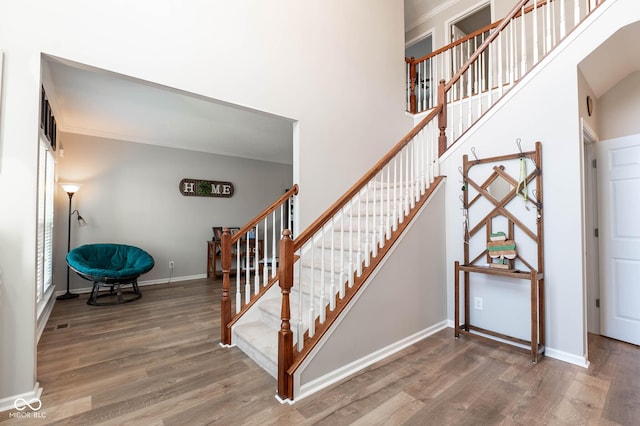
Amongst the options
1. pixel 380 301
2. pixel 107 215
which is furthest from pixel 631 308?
pixel 107 215

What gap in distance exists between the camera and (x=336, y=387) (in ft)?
6.81

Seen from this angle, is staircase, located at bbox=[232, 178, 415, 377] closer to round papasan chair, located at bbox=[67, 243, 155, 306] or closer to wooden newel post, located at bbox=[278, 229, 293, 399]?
wooden newel post, located at bbox=[278, 229, 293, 399]

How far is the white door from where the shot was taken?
9.11 ft

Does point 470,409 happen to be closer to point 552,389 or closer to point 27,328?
point 552,389

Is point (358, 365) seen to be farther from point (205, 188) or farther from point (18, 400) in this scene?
point (205, 188)

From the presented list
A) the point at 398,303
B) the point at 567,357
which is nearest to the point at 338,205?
the point at 398,303

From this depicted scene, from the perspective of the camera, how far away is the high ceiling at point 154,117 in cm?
321

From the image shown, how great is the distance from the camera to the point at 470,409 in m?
1.84

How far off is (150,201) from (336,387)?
484 centimetres

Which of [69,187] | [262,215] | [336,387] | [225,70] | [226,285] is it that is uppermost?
[225,70]

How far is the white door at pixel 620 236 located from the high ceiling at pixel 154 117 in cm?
339

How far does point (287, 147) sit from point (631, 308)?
5.32m

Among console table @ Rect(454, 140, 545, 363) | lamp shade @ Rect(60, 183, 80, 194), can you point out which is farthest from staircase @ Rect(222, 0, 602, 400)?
lamp shade @ Rect(60, 183, 80, 194)
